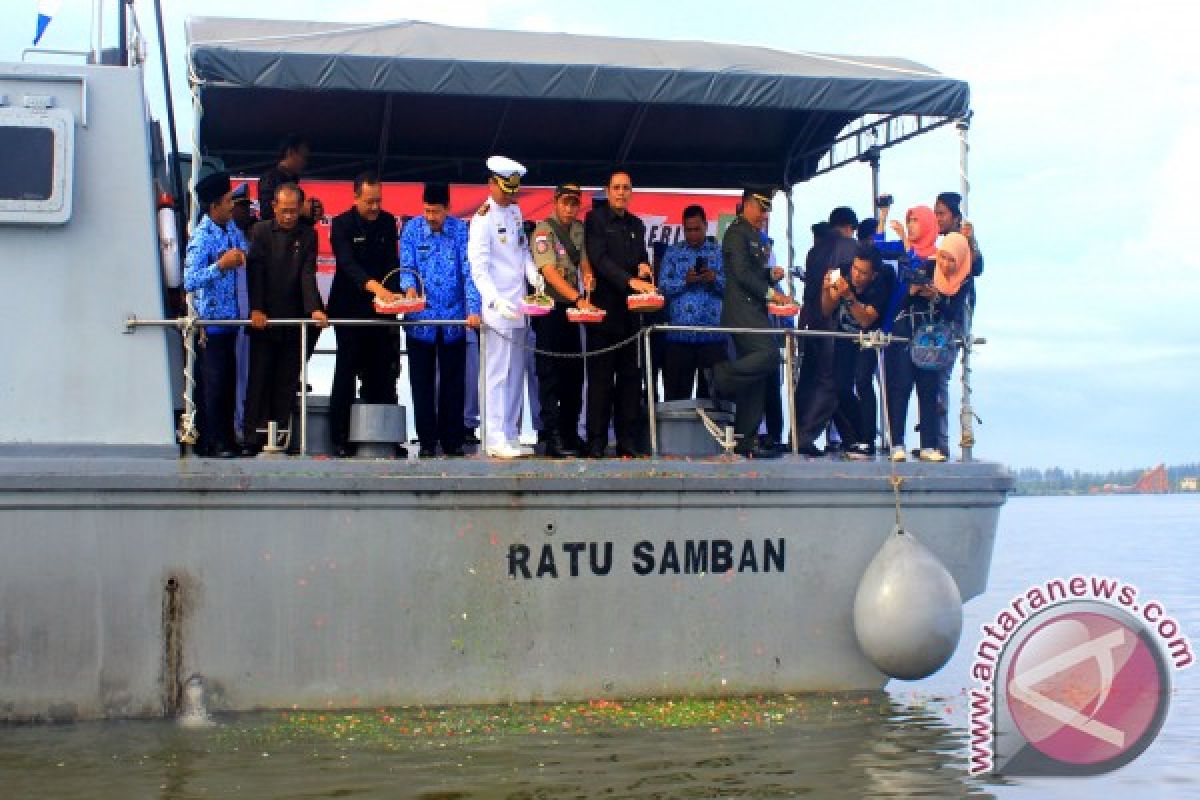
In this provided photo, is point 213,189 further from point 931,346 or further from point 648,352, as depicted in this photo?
point 931,346

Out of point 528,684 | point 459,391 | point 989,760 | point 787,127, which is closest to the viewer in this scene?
point 989,760

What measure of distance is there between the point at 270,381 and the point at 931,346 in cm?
451

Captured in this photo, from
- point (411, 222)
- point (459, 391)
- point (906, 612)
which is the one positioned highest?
point (411, 222)

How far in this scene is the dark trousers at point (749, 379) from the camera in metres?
10.8

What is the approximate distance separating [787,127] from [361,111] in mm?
3631

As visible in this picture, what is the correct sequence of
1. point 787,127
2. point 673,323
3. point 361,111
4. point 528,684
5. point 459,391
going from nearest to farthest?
point 528,684
point 459,391
point 673,323
point 361,111
point 787,127

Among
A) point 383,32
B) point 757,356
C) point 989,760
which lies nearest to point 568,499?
point 757,356

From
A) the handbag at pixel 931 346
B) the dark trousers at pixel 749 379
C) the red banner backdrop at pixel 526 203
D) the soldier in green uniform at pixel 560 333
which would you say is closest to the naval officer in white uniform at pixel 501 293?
the soldier in green uniform at pixel 560 333

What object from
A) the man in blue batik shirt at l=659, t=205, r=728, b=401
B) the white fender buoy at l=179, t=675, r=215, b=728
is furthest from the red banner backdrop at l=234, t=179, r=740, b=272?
the white fender buoy at l=179, t=675, r=215, b=728

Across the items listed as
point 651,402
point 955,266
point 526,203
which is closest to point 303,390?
point 651,402

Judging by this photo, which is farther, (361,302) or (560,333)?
(560,333)

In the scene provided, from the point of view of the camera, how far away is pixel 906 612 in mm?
9906

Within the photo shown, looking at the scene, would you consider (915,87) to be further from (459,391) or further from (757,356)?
(459,391)

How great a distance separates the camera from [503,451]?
1001 centimetres
